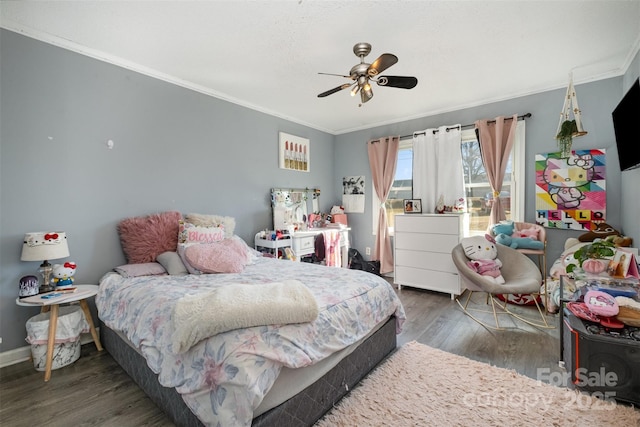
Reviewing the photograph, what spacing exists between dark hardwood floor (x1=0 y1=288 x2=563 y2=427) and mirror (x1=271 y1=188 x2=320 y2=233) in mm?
2068

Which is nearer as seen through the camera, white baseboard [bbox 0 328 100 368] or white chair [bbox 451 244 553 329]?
white baseboard [bbox 0 328 100 368]

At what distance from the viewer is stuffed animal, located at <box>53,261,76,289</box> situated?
7.12ft

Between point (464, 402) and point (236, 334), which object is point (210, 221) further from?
point (464, 402)

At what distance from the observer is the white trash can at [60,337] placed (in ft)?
6.57

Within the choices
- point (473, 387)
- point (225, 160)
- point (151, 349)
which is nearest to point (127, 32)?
point (225, 160)

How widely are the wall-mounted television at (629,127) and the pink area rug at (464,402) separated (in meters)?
1.78

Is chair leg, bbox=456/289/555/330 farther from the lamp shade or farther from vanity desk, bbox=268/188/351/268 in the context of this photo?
the lamp shade

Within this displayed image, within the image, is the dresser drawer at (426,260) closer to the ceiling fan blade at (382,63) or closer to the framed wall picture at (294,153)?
the framed wall picture at (294,153)

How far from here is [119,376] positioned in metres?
1.98

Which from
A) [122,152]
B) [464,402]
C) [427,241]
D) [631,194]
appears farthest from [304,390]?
[631,194]

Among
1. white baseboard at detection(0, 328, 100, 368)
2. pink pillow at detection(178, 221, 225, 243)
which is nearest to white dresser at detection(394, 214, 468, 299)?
pink pillow at detection(178, 221, 225, 243)

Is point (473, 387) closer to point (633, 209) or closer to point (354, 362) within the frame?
point (354, 362)

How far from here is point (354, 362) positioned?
5.87 ft

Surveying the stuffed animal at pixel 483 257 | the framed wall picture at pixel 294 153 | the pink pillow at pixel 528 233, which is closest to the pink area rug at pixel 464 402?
the stuffed animal at pixel 483 257
